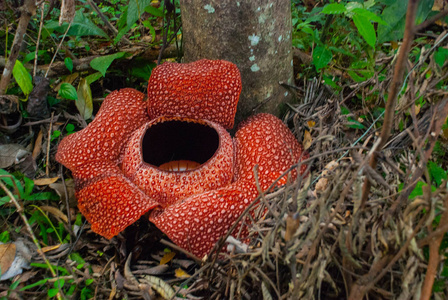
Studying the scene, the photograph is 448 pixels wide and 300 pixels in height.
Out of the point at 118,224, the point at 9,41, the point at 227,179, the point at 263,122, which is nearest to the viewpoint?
the point at 118,224

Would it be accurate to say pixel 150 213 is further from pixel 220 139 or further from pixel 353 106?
pixel 353 106

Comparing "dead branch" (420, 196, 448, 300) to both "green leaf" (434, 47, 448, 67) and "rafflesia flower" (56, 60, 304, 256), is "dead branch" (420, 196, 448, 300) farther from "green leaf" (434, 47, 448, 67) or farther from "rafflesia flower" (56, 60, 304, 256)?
"green leaf" (434, 47, 448, 67)

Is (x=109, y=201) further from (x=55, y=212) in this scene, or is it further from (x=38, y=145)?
(x=38, y=145)

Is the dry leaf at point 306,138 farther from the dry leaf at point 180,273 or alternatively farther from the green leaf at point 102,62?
the green leaf at point 102,62

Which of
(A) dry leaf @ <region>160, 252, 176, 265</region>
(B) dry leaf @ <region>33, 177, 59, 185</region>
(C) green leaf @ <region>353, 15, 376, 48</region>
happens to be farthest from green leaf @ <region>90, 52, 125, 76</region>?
(C) green leaf @ <region>353, 15, 376, 48</region>

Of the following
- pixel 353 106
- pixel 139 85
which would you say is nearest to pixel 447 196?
pixel 353 106

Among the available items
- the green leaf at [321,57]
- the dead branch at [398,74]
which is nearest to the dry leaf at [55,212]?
the dead branch at [398,74]

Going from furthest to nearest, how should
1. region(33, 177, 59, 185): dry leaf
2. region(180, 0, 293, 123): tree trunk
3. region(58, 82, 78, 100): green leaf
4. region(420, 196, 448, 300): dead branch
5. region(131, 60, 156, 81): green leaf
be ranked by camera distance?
region(131, 60, 156, 81): green leaf < region(58, 82, 78, 100): green leaf < region(33, 177, 59, 185): dry leaf < region(180, 0, 293, 123): tree trunk < region(420, 196, 448, 300): dead branch
